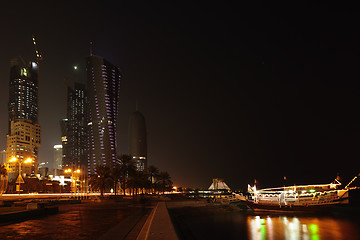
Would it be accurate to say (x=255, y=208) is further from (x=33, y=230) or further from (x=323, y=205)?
(x=33, y=230)

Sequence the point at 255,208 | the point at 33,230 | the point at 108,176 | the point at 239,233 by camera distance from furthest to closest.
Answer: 1. the point at 108,176
2. the point at 255,208
3. the point at 239,233
4. the point at 33,230

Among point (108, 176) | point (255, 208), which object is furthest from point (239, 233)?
point (108, 176)

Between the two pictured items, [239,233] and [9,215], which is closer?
[9,215]

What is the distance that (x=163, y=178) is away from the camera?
11162 cm

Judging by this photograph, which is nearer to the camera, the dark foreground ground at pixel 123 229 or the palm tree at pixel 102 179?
the dark foreground ground at pixel 123 229

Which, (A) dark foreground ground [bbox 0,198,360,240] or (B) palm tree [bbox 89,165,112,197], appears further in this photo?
(B) palm tree [bbox 89,165,112,197]

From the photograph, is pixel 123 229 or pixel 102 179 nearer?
pixel 123 229

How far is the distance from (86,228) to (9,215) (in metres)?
7.32

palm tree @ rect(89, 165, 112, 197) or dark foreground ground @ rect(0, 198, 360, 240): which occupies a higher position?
palm tree @ rect(89, 165, 112, 197)

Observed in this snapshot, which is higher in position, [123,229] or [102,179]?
[102,179]

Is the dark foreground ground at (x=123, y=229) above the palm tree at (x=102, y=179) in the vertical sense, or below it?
below

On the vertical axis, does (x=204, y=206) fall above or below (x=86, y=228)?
below

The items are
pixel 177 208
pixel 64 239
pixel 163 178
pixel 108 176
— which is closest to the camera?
pixel 64 239

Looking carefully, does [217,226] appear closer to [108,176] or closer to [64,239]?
[64,239]
